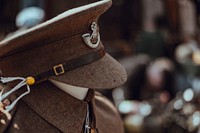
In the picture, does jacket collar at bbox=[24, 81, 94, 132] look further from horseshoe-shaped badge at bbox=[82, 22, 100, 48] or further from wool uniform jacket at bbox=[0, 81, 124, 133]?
horseshoe-shaped badge at bbox=[82, 22, 100, 48]

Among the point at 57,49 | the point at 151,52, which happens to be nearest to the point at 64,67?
the point at 57,49

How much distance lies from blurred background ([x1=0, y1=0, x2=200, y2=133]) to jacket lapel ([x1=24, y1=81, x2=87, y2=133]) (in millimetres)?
678

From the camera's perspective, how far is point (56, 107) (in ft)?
3.79

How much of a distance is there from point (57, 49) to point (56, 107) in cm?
12

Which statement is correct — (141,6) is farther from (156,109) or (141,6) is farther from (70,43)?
(70,43)

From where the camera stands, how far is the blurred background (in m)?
2.81

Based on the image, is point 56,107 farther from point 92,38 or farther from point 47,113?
point 92,38

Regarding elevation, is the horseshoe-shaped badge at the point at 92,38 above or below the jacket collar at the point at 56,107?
above

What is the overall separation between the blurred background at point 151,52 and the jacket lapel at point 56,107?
2.22ft

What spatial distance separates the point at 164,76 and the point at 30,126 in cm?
228

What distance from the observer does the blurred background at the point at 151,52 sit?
9.21 feet

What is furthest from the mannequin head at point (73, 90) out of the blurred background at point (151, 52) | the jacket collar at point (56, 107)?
the blurred background at point (151, 52)

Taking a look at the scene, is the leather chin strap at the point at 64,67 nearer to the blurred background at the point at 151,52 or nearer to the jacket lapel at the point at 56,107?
the jacket lapel at the point at 56,107

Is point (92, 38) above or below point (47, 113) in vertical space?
above
